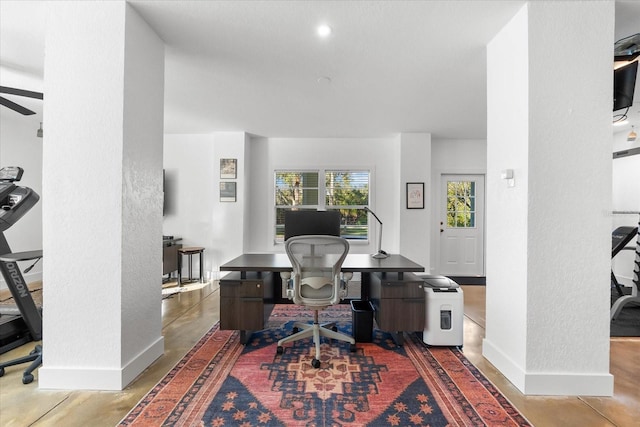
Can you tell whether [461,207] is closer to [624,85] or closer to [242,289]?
[624,85]

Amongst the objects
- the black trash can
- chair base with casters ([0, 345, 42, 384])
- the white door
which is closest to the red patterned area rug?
the black trash can

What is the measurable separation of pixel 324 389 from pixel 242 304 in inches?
38.8

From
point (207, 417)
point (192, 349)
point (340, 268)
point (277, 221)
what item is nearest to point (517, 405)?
point (340, 268)

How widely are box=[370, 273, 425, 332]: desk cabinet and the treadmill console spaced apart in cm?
287

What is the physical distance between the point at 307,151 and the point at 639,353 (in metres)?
4.84

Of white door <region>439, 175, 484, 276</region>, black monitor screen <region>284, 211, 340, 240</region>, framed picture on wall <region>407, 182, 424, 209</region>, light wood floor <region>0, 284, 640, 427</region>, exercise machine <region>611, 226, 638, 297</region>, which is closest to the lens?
light wood floor <region>0, 284, 640, 427</region>

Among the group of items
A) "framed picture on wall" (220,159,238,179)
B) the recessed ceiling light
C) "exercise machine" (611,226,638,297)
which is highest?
the recessed ceiling light

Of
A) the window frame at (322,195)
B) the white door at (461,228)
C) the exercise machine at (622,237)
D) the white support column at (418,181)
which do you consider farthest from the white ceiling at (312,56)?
the exercise machine at (622,237)

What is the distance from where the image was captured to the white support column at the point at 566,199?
200 centimetres

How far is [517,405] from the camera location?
6.14ft

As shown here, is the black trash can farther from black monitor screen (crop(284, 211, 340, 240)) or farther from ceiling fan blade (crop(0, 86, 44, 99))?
ceiling fan blade (crop(0, 86, 44, 99))

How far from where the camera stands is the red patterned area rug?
5.71 feet

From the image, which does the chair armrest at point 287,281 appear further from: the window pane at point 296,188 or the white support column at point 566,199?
the window pane at point 296,188

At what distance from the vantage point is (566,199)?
2014 millimetres
